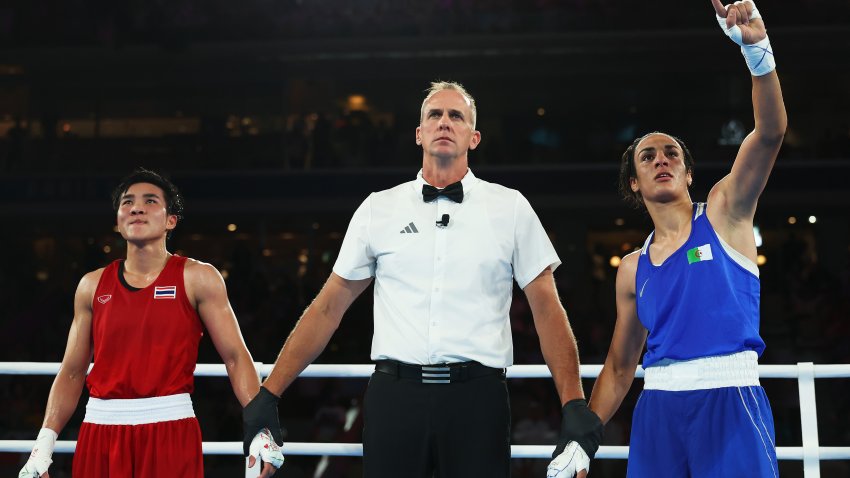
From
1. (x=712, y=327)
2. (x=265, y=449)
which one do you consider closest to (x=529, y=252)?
(x=712, y=327)

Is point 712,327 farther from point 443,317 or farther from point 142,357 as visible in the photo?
point 142,357

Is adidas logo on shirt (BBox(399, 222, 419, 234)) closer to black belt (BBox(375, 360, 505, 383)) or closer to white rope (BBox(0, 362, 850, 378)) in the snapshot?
black belt (BBox(375, 360, 505, 383))

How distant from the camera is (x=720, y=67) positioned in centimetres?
1355

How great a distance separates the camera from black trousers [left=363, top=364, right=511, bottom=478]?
8.21 ft

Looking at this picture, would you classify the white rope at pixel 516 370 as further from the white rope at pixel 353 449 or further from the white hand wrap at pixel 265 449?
the white hand wrap at pixel 265 449

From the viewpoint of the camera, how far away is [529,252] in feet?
8.98

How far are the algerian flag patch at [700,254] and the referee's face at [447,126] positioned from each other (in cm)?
74

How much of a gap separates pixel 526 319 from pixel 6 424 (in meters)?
5.27

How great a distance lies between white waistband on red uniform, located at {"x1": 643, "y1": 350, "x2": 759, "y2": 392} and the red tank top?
152 cm

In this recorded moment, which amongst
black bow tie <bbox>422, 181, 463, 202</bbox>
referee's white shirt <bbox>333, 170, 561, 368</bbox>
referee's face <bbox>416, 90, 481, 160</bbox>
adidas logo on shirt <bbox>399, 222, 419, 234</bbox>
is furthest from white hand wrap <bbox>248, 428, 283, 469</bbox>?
referee's face <bbox>416, 90, 481, 160</bbox>

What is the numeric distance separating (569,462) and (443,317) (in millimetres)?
540

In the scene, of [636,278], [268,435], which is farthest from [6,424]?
[636,278]

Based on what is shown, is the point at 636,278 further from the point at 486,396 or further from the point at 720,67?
the point at 720,67

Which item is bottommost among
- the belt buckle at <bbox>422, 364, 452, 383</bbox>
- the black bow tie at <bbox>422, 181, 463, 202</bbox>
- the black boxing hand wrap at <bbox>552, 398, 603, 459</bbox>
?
the black boxing hand wrap at <bbox>552, 398, 603, 459</bbox>
